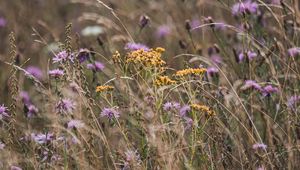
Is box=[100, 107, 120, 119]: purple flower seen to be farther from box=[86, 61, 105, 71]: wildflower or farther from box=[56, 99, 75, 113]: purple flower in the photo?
box=[86, 61, 105, 71]: wildflower

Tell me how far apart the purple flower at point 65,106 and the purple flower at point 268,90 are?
82 centimetres

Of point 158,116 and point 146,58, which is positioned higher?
point 146,58

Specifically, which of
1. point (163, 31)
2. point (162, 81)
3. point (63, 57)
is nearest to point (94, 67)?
point (63, 57)

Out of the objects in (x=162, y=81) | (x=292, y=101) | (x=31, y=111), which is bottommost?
(x=31, y=111)

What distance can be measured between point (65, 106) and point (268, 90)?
867 mm

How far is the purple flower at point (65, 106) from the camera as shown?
2535mm

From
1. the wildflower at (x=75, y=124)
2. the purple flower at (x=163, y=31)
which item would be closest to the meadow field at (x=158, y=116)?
the wildflower at (x=75, y=124)

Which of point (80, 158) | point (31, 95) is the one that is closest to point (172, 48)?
point (31, 95)

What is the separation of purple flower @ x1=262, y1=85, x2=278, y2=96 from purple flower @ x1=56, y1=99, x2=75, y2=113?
32.3 inches

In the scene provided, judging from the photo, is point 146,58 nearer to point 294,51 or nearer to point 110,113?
point 110,113

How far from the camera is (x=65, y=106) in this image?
2.56m

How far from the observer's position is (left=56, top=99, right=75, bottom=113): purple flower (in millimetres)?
2535

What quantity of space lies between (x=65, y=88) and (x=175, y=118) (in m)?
0.46

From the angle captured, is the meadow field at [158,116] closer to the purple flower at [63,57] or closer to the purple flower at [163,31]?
the purple flower at [63,57]
